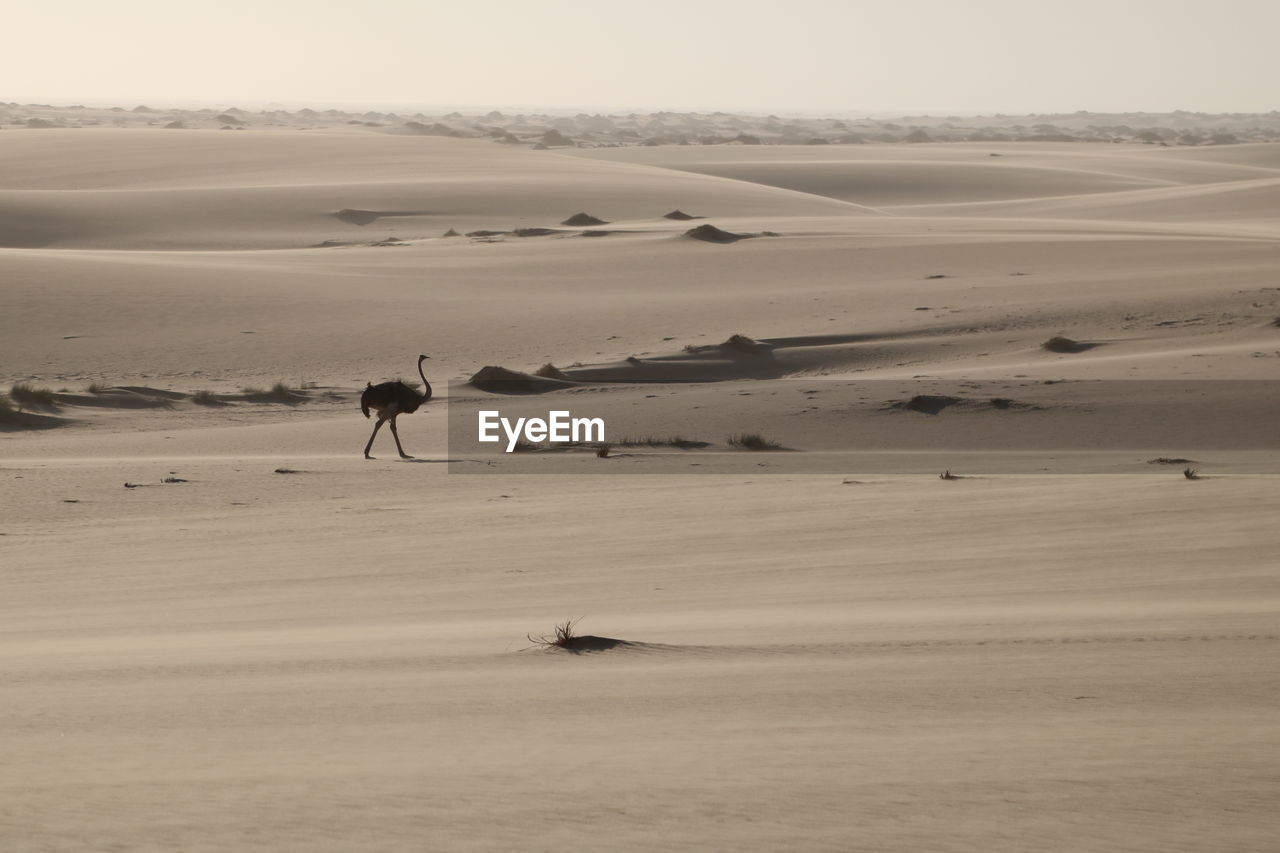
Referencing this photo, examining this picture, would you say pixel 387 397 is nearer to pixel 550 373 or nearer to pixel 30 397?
pixel 550 373

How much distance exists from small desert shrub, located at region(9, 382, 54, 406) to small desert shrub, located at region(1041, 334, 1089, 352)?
1221 centimetres

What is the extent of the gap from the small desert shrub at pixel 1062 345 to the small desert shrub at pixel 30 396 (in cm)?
1221

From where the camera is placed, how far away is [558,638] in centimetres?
612

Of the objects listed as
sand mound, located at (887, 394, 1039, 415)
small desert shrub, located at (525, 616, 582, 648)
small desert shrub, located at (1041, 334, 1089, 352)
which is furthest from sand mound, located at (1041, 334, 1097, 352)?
small desert shrub, located at (525, 616, 582, 648)

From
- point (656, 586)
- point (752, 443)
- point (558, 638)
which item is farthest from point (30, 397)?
point (558, 638)

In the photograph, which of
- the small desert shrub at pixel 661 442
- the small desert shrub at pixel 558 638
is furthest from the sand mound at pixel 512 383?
the small desert shrub at pixel 558 638

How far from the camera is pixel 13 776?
4.45 meters

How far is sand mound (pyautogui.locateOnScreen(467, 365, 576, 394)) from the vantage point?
1728 cm

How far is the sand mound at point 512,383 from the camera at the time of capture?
17.3m

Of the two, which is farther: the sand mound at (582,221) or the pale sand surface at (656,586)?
the sand mound at (582,221)

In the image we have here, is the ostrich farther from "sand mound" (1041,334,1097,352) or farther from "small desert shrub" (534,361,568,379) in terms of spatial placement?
"sand mound" (1041,334,1097,352)

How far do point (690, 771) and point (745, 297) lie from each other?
70.7 feet

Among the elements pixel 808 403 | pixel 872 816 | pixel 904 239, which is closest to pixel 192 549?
pixel 872 816

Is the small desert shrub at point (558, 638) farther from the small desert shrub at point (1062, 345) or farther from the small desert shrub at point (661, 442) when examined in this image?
the small desert shrub at point (1062, 345)
